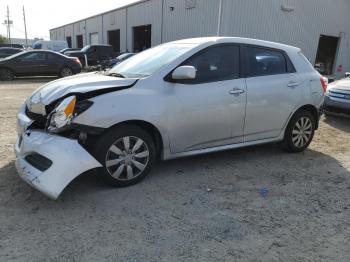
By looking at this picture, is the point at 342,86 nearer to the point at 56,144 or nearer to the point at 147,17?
the point at 56,144

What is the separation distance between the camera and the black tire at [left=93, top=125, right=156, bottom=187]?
3.66 meters

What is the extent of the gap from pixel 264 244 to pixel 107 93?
2132 mm

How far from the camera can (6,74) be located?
15.2 m

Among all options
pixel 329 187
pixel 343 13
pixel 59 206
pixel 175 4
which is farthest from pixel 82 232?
pixel 343 13

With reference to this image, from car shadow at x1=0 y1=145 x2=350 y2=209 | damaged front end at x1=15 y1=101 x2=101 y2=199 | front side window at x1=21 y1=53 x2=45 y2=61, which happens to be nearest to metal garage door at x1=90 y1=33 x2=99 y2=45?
front side window at x1=21 y1=53 x2=45 y2=61

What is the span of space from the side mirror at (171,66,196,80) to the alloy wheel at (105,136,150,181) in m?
0.83

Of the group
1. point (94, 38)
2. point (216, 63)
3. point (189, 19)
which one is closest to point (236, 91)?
point (216, 63)

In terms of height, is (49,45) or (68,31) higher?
(68,31)

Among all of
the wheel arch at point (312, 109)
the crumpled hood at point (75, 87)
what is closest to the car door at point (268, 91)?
the wheel arch at point (312, 109)

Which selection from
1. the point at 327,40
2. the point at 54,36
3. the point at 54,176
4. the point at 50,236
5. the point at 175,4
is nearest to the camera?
the point at 50,236

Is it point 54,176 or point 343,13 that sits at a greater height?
point 343,13

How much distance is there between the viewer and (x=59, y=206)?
3.48 m

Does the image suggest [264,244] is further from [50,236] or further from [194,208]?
[50,236]

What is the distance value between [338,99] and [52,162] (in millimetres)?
6866
